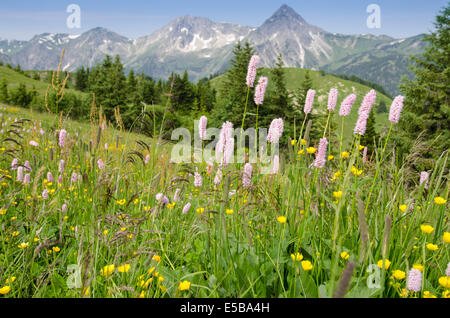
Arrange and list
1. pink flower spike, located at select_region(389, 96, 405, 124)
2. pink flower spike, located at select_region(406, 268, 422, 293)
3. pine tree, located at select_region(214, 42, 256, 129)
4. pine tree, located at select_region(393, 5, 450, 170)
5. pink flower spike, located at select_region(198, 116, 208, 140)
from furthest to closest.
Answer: pine tree, located at select_region(214, 42, 256, 129) → pine tree, located at select_region(393, 5, 450, 170) → pink flower spike, located at select_region(198, 116, 208, 140) → pink flower spike, located at select_region(389, 96, 405, 124) → pink flower spike, located at select_region(406, 268, 422, 293)

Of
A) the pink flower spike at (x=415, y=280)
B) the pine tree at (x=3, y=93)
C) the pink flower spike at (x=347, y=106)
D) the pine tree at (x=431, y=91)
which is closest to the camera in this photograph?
the pink flower spike at (x=415, y=280)

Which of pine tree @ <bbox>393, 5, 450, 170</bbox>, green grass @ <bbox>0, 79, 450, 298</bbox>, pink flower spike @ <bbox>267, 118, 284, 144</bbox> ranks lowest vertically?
green grass @ <bbox>0, 79, 450, 298</bbox>

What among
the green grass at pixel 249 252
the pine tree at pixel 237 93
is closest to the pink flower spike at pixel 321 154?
the green grass at pixel 249 252

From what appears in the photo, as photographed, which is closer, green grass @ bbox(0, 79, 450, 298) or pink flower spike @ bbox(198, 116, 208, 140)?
green grass @ bbox(0, 79, 450, 298)

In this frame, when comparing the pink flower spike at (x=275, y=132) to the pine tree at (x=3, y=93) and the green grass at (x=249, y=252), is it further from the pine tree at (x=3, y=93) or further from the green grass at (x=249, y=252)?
the pine tree at (x=3, y=93)

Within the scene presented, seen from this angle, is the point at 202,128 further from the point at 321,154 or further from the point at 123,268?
the point at 123,268

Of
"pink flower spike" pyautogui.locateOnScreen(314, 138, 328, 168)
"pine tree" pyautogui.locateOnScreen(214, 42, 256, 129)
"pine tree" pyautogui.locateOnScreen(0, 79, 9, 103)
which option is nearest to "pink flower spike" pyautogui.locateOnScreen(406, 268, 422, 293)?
"pink flower spike" pyautogui.locateOnScreen(314, 138, 328, 168)

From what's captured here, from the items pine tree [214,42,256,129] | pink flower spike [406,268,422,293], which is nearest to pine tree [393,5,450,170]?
pine tree [214,42,256,129]

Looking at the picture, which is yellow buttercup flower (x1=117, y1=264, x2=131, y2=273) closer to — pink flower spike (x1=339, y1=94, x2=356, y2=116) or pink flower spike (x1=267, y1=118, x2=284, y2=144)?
pink flower spike (x1=267, y1=118, x2=284, y2=144)

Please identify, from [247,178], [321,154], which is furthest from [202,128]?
[321,154]

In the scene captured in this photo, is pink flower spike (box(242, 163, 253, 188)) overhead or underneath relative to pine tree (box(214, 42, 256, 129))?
underneath

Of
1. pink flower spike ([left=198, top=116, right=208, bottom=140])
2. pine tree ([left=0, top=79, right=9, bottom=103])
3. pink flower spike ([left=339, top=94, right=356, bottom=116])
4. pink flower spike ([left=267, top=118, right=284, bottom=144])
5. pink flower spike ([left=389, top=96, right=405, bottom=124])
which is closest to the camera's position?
pink flower spike ([left=389, top=96, right=405, bottom=124])
